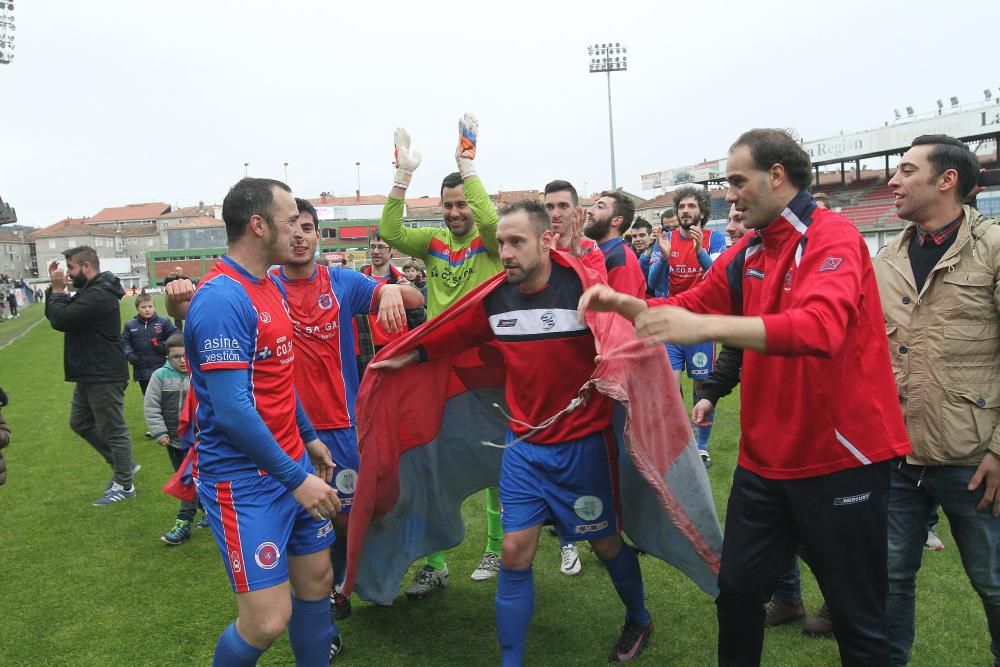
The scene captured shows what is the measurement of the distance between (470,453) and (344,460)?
744 mm

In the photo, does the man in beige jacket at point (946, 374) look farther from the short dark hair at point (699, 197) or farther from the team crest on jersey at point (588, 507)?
the short dark hair at point (699, 197)

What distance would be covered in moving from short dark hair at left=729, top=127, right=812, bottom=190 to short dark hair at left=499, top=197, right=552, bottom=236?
1.07 meters

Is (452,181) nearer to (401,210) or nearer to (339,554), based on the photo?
(401,210)

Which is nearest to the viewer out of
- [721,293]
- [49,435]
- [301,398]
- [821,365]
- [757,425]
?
[821,365]

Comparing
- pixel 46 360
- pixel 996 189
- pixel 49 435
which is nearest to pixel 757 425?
pixel 49 435

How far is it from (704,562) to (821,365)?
4.34ft

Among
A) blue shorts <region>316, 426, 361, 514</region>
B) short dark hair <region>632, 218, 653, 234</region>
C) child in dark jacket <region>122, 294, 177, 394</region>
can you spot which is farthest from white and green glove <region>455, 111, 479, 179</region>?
child in dark jacket <region>122, 294, 177, 394</region>

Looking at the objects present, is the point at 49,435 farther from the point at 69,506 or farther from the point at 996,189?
the point at 996,189

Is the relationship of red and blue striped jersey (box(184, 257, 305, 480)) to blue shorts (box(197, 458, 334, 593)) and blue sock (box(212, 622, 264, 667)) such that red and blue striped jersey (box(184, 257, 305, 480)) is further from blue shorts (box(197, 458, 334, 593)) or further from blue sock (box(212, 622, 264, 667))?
blue sock (box(212, 622, 264, 667))

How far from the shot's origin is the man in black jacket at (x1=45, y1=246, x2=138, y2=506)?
6512 millimetres

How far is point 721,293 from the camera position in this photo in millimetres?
3180

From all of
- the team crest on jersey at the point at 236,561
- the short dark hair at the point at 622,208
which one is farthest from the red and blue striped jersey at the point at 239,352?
the short dark hair at the point at 622,208

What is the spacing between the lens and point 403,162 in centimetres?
497

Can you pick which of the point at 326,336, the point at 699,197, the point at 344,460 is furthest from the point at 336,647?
the point at 699,197
